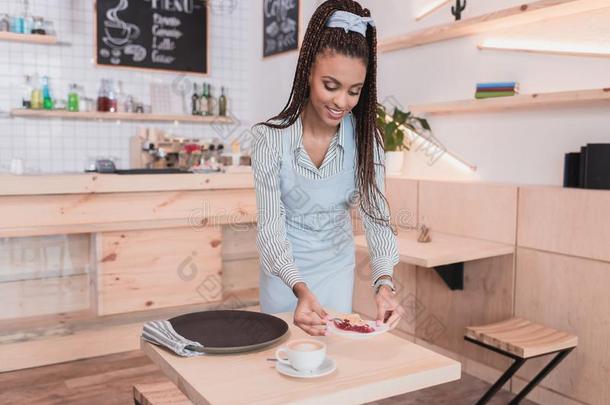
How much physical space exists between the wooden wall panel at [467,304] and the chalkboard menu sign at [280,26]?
248 centimetres

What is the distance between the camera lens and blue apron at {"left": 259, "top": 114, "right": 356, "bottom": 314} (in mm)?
1685

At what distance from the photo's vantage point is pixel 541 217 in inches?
108

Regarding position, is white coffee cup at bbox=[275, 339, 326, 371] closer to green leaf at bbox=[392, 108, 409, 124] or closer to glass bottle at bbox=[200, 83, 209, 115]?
green leaf at bbox=[392, 108, 409, 124]

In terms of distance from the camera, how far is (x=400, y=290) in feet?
12.0

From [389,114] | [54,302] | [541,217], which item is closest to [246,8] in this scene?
A: [389,114]

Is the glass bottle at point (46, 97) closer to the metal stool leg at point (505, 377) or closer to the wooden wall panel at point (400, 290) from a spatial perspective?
the wooden wall panel at point (400, 290)

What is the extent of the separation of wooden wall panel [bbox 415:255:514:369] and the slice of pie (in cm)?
181

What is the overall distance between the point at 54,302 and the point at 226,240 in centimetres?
110

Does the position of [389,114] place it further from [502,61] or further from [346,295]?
[346,295]

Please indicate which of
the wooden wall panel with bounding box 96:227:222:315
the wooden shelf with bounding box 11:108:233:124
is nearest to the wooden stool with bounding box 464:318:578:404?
the wooden wall panel with bounding box 96:227:222:315

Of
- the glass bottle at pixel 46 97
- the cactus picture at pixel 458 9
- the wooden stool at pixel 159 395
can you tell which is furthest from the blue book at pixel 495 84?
the glass bottle at pixel 46 97

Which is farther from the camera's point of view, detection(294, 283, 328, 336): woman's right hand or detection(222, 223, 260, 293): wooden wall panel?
detection(222, 223, 260, 293): wooden wall panel

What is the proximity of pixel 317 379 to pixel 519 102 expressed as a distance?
7.17 feet

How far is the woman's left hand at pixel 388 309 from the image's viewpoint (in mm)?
1367
